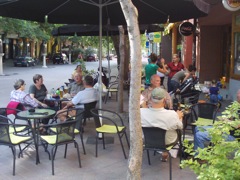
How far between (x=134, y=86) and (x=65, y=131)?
7.23 ft

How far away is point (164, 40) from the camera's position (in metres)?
32.9

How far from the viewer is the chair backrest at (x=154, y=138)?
4758mm

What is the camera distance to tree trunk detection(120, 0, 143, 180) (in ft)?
10.4

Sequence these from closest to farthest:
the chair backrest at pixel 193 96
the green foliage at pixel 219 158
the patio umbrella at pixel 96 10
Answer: the green foliage at pixel 219 158
the patio umbrella at pixel 96 10
the chair backrest at pixel 193 96

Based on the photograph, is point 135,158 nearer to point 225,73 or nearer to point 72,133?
point 72,133

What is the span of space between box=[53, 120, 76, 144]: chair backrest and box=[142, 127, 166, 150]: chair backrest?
1065mm

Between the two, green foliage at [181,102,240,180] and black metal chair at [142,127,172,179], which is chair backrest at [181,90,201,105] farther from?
green foliage at [181,102,240,180]

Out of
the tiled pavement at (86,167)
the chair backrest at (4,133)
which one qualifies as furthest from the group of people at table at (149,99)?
the chair backrest at (4,133)

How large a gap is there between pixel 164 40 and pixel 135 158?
1193 inches

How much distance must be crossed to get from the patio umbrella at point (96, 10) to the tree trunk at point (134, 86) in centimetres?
335

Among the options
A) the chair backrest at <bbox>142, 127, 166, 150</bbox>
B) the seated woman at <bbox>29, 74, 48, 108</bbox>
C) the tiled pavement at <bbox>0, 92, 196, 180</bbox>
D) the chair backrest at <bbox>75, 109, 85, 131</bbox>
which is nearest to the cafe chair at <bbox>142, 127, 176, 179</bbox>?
the chair backrest at <bbox>142, 127, 166, 150</bbox>

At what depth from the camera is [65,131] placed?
5.14 m

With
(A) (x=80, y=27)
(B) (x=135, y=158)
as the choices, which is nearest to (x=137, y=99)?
(B) (x=135, y=158)

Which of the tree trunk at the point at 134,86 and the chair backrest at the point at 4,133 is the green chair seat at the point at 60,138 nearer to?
the chair backrest at the point at 4,133
